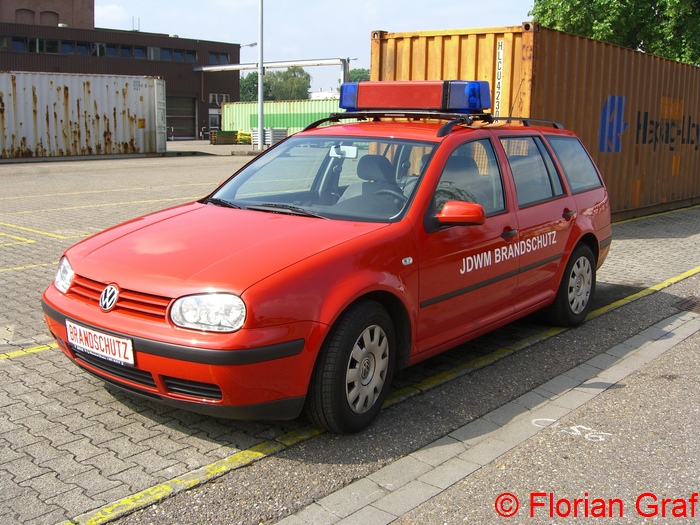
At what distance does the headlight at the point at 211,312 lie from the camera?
141 inches

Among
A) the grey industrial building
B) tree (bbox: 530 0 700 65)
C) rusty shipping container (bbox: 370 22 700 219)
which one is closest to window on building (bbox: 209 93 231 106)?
the grey industrial building

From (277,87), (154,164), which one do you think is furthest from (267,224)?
(277,87)

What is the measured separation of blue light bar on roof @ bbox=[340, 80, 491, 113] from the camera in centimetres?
574

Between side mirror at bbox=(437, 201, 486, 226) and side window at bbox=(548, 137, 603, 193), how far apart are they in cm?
207

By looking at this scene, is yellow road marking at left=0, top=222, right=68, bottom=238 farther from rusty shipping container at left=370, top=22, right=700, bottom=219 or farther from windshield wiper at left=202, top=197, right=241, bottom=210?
windshield wiper at left=202, top=197, right=241, bottom=210

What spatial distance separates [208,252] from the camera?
3.99 meters

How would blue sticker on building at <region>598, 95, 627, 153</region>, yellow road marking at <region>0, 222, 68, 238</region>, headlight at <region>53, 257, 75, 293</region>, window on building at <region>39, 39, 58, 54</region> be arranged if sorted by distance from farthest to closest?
1. window on building at <region>39, 39, 58, 54</region>
2. blue sticker on building at <region>598, 95, 627, 153</region>
3. yellow road marking at <region>0, 222, 68, 238</region>
4. headlight at <region>53, 257, 75, 293</region>

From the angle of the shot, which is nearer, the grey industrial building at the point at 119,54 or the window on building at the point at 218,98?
the grey industrial building at the point at 119,54

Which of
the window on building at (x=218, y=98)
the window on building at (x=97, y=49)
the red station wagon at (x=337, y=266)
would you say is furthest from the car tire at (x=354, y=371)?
the window on building at (x=218, y=98)

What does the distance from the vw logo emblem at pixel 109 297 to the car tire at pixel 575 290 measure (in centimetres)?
363

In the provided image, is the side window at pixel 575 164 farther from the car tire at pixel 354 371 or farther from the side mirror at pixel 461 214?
the car tire at pixel 354 371

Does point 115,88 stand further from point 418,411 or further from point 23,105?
point 418,411

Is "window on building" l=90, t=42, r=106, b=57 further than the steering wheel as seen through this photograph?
Yes

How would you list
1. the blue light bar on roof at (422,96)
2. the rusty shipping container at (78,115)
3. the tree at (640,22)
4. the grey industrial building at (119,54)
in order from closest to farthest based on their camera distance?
the blue light bar on roof at (422,96) < the rusty shipping container at (78,115) < the tree at (640,22) < the grey industrial building at (119,54)
